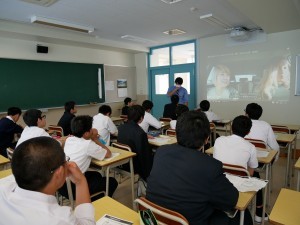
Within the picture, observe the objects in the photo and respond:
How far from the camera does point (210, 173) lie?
1254 millimetres

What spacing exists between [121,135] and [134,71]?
5.51 m

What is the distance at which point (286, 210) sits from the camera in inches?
52.3

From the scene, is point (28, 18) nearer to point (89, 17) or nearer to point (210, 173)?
point (89, 17)

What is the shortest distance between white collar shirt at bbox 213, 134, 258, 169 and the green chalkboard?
5054 mm

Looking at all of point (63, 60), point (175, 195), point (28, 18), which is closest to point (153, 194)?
point (175, 195)

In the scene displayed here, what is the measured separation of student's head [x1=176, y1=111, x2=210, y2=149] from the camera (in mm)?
1489

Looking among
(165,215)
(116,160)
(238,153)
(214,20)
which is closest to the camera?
(165,215)

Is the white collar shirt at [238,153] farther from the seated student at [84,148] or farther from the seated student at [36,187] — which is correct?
the seated student at [36,187]

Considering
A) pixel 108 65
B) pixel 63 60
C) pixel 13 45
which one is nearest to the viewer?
pixel 13 45

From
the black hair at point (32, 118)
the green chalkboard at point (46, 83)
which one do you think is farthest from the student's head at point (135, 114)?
the green chalkboard at point (46, 83)

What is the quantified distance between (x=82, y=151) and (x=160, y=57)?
19.5 feet

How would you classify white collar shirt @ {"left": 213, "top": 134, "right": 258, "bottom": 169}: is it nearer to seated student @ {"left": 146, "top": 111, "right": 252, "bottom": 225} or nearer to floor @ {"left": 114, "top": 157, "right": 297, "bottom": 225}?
seated student @ {"left": 146, "top": 111, "right": 252, "bottom": 225}

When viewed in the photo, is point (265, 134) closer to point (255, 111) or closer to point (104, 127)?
point (255, 111)

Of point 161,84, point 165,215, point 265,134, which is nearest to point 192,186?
point 165,215
